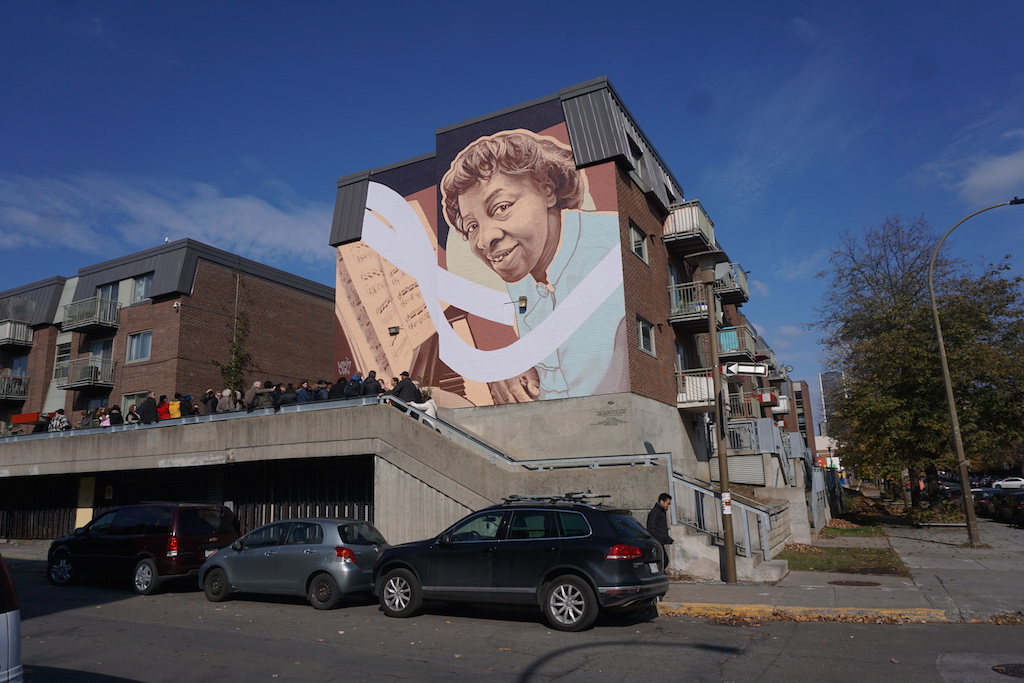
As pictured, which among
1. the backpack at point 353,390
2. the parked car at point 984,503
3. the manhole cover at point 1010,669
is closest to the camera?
the manhole cover at point 1010,669

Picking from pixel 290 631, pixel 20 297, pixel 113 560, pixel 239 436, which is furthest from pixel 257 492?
→ pixel 20 297

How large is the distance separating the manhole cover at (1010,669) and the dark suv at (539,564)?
3.81 meters

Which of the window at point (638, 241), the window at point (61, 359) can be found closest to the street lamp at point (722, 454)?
the window at point (638, 241)

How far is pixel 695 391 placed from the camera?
23891 mm

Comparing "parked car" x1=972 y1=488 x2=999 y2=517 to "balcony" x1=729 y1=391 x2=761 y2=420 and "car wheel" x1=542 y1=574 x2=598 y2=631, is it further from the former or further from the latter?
"car wheel" x1=542 y1=574 x2=598 y2=631

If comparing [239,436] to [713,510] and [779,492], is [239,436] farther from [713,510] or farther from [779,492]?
[779,492]

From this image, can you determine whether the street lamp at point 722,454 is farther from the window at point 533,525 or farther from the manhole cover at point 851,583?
the window at point 533,525

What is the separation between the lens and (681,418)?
2397cm

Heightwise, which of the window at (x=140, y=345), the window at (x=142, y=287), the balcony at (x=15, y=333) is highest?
the window at (x=142, y=287)

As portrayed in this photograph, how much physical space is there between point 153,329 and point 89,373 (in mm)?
4111

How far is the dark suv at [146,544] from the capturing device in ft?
44.2

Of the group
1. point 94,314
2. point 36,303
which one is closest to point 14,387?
point 36,303

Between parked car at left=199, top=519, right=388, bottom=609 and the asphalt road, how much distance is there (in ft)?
1.50

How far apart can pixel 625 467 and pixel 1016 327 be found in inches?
672
